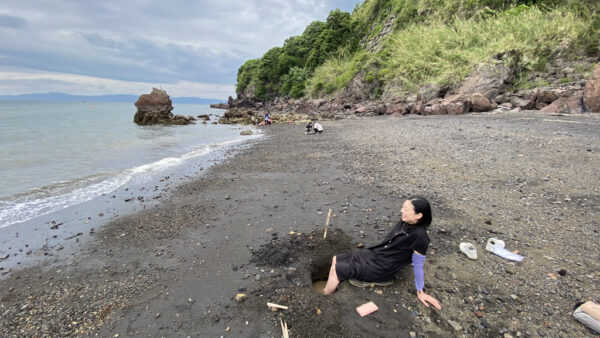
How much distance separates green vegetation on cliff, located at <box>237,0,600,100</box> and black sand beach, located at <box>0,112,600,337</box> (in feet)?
59.9

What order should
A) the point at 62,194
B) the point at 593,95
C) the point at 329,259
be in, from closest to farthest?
the point at 329,259
the point at 62,194
the point at 593,95

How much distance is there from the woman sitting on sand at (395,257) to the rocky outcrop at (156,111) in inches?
1475

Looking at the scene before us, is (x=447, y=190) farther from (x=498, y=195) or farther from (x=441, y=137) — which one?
(x=441, y=137)

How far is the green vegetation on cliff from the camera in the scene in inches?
805

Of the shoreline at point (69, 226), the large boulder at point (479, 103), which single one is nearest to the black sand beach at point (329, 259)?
the shoreline at point (69, 226)

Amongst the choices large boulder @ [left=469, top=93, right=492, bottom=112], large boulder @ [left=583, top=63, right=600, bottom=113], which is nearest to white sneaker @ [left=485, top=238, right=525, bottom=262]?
large boulder @ [left=583, top=63, right=600, bottom=113]

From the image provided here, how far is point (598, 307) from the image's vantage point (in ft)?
8.76

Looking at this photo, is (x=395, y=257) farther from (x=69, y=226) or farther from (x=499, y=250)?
(x=69, y=226)

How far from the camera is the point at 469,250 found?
398 centimetres

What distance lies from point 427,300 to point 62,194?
10734mm

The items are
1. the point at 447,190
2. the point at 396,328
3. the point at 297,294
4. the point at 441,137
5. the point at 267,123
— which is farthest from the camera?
the point at 267,123

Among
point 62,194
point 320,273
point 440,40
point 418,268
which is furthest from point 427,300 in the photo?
point 440,40

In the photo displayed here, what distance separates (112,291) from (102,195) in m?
5.72

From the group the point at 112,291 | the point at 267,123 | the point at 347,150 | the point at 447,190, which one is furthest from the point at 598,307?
the point at 267,123
